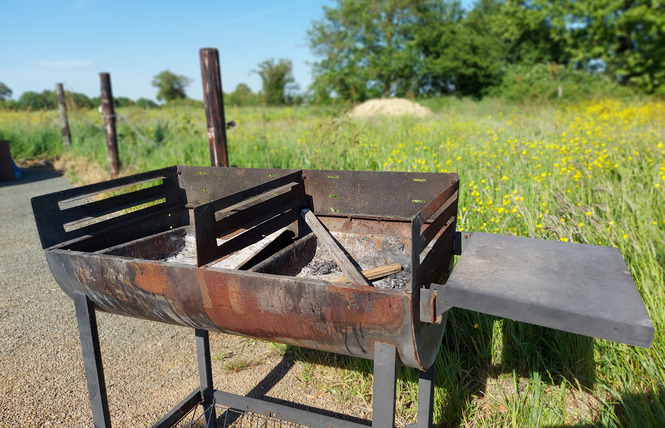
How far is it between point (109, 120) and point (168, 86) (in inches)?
1902

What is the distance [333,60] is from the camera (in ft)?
98.7

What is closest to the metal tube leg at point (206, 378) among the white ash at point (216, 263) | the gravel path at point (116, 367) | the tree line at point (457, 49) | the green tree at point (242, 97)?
the gravel path at point (116, 367)

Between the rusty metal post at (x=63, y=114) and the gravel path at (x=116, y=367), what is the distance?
786cm

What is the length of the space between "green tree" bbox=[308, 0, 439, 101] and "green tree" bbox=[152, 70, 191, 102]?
1106 inches

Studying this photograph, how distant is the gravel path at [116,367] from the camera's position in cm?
272

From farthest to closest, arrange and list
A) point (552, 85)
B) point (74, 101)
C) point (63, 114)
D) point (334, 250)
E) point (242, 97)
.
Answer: point (242, 97)
point (552, 85)
point (74, 101)
point (63, 114)
point (334, 250)

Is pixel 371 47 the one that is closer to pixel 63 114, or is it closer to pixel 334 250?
pixel 63 114

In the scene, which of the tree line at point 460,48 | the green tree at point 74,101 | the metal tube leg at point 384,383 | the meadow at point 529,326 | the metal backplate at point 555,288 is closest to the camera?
the metal backplate at point 555,288

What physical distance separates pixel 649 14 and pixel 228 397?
24.2 metres

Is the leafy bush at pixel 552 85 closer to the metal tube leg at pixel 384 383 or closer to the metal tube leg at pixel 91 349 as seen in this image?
the metal tube leg at pixel 384 383

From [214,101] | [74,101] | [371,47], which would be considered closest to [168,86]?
[371,47]

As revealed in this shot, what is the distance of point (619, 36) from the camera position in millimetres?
22516

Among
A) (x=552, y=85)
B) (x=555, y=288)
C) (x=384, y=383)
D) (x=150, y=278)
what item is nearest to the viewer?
(x=555, y=288)

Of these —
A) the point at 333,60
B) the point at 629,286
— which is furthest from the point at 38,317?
the point at 333,60
